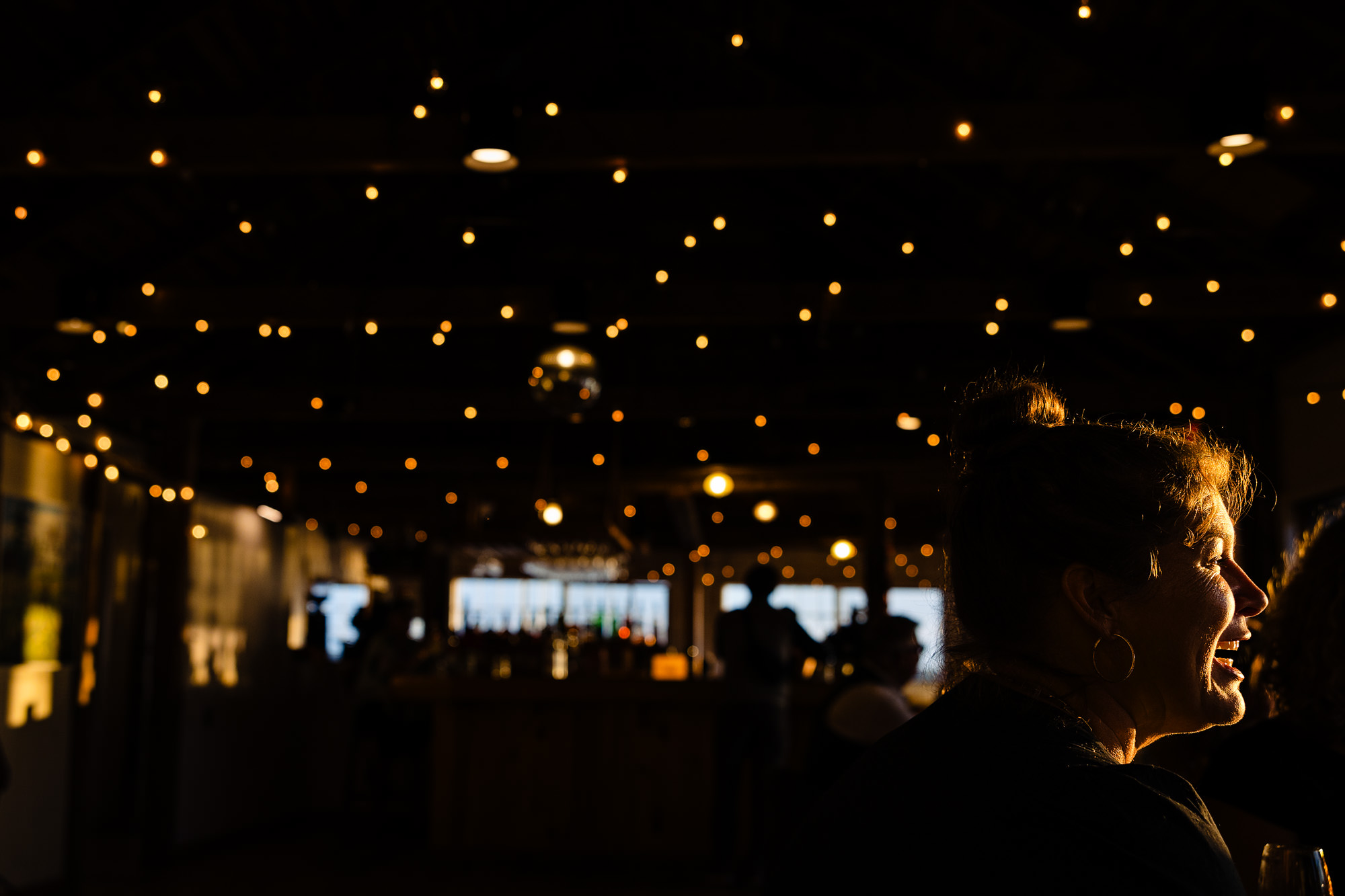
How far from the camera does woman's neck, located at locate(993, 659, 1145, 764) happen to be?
41.1 inches

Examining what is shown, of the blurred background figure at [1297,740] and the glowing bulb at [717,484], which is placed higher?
the glowing bulb at [717,484]

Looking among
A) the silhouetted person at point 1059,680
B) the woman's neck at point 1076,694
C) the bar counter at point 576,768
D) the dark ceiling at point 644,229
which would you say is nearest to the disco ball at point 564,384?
the dark ceiling at point 644,229

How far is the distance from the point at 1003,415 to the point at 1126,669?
25cm

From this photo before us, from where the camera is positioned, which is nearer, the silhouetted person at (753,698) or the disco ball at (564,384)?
the disco ball at (564,384)

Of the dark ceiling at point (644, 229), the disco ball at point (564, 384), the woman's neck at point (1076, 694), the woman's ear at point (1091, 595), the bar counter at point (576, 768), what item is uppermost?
the dark ceiling at point (644, 229)

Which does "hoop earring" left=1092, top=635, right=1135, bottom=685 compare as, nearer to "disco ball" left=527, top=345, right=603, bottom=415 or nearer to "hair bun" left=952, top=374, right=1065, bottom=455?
"hair bun" left=952, top=374, right=1065, bottom=455

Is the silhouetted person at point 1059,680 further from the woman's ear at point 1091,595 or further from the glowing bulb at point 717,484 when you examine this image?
the glowing bulb at point 717,484

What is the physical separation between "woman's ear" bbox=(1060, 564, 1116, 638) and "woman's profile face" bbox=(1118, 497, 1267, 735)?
2cm

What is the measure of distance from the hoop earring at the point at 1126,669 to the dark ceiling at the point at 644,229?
297cm

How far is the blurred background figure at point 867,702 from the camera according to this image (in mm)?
3576

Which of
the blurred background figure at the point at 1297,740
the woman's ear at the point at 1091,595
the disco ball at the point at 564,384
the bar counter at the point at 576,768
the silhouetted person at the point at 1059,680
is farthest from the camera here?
the bar counter at the point at 576,768

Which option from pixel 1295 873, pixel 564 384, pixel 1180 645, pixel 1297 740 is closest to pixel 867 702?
pixel 1297 740

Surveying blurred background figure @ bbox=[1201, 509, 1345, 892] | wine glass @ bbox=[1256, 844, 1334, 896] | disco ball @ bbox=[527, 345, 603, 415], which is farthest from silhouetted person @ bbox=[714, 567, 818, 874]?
wine glass @ bbox=[1256, 844, 1334, 896]

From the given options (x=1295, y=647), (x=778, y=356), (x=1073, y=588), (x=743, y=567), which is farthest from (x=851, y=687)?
(x=743, y=567)
